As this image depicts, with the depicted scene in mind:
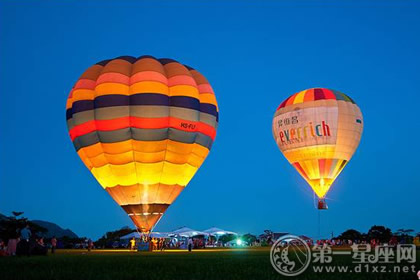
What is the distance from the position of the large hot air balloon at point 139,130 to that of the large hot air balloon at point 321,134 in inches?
366

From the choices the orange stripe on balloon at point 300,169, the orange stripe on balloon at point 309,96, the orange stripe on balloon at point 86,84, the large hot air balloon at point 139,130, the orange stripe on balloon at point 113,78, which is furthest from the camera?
the orange stripe on balloon at point 300,169

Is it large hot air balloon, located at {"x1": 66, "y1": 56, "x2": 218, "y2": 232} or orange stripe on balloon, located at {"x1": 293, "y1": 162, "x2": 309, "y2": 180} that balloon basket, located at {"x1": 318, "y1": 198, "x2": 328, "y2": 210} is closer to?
orange stripe on balloon, located at {"x1": 293, "y1": 162, "x2": 309, "y2": 180}

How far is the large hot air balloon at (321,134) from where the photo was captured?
33.8 m

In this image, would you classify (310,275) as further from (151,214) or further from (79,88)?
(79,88)

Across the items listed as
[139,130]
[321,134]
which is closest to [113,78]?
[139,130]

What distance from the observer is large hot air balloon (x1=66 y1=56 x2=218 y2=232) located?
84.2 feet

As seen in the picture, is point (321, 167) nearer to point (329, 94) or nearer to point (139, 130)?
point (329, 94)

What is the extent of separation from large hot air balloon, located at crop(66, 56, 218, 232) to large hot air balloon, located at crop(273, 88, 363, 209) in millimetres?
9298

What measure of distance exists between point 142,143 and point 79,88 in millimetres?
4750

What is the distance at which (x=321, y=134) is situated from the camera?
3381 cm

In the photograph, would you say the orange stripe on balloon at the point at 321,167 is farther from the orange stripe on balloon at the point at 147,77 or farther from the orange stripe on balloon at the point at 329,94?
the orange stripe on balloon at the point at 147,77

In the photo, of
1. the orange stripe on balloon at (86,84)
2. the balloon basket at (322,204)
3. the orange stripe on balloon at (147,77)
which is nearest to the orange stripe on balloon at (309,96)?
the balloon basket at (322,204)

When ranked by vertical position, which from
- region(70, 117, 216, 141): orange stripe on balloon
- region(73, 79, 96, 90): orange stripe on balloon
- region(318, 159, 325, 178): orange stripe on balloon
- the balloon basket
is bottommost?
the balloon basket

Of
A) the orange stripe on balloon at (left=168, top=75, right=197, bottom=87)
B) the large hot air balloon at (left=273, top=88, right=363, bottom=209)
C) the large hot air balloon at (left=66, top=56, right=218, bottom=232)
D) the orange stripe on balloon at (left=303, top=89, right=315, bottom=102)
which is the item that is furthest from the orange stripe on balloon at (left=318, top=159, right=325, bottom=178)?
the orange stripe on balloon at (left=168, top=75, right=197, bottom=87)
